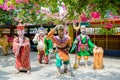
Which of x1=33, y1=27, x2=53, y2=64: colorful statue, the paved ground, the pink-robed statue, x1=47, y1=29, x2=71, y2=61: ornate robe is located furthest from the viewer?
x1=33, y1=27, x2=53, y2=64: colorful statue

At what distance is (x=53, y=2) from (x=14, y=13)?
10089mm

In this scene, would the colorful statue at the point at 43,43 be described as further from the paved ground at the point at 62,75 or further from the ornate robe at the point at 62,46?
the ornate robe at the point at 62,46

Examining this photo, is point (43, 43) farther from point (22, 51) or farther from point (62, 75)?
point (62, 75)

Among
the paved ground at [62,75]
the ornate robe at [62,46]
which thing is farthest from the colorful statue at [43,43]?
the ornate robe at [62,46]

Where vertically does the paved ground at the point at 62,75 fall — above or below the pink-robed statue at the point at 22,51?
below

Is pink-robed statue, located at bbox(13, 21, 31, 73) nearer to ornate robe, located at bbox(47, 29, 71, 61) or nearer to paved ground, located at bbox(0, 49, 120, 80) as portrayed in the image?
paved ground, located at bbox(0, 49, 120, 80)

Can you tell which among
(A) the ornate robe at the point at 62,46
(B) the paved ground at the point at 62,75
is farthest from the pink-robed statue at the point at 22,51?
(A) the ornate robe at the point at 62,46

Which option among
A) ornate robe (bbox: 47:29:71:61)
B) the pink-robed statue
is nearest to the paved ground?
the pink-robed statue

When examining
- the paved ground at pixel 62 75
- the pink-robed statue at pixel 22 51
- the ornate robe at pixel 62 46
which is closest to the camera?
the paved ground at pixel 62 75

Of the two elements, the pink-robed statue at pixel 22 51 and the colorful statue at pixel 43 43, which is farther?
the colorful statue at pixel 43 43

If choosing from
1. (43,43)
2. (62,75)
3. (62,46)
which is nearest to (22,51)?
(62,46)

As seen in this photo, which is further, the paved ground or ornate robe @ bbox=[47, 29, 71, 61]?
ornate robe @ bbox=[47, 29, 71, 61]

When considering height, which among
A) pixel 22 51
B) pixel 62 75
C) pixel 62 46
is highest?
pixel 62 46

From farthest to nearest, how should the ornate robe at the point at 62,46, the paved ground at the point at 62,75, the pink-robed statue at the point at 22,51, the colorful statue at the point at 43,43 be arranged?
1. the colorful statue at the point at 43,43
2. the pink-robed statue at the point at 22,51
3. the ornate robe at the point at 62,46
4. the paved ground at the point at 62,75
